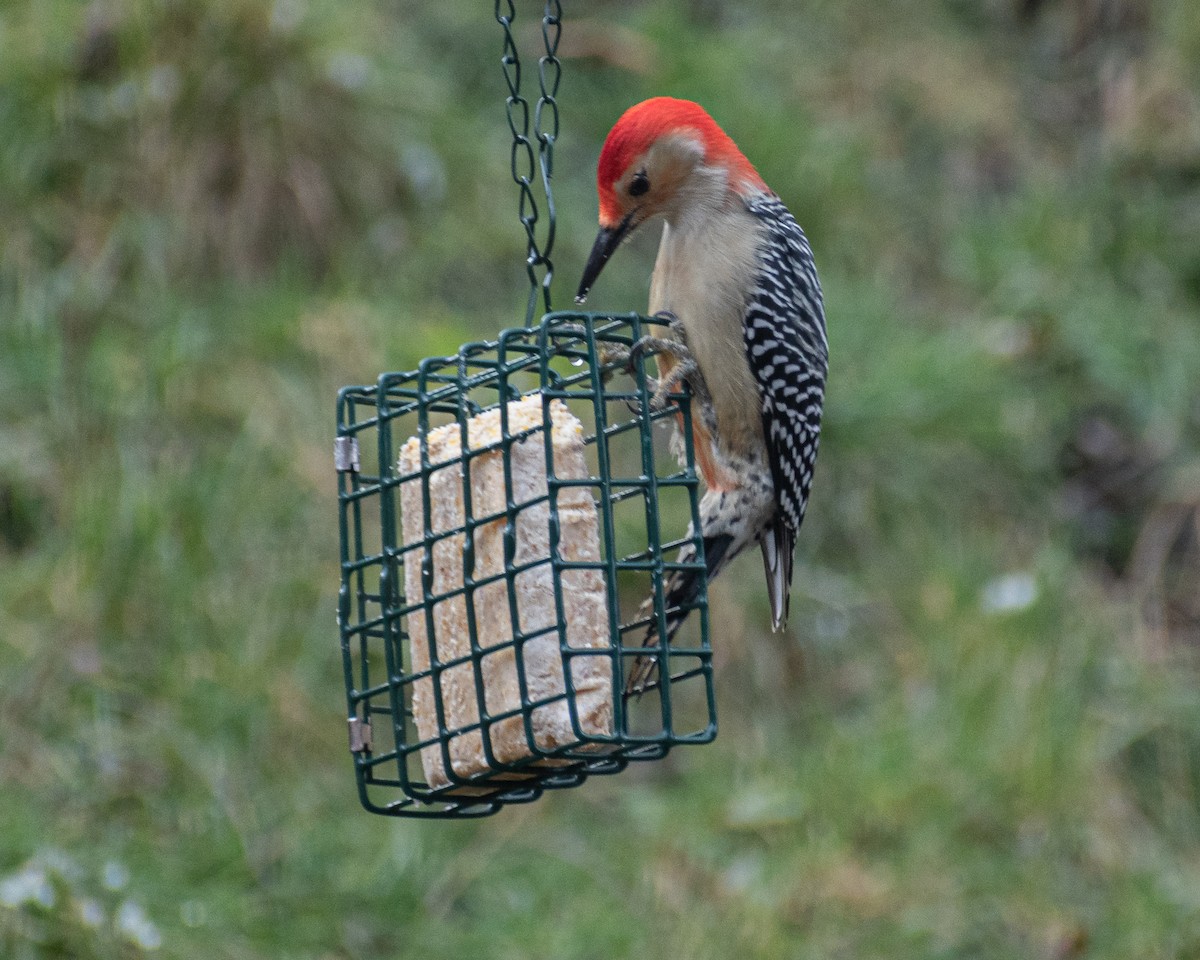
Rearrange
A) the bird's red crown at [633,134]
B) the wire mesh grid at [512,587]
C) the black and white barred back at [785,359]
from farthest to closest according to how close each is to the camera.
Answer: the black and white barred back at [785,359] → the bird's red crown at [633,134] → the wire mesh grid at [512,587]

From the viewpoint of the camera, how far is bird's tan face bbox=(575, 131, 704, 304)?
3.47m

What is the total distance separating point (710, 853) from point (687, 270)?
2.40 meters

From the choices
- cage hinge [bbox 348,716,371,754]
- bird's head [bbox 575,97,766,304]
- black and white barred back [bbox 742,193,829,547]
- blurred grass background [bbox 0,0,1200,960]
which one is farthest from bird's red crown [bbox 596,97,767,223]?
blurred grass background [bbox 0,0,1200,960]

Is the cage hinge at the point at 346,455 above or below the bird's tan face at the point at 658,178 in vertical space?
below

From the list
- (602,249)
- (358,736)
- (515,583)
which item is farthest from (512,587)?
(602,249)

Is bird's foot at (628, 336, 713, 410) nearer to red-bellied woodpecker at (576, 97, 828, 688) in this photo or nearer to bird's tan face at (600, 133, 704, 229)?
red-bellied woodpecker at (576, 97, 828, 688)

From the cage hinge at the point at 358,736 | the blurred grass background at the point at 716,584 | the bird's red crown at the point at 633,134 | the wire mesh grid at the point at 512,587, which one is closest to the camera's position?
the wire mesh grid at the point at 512,587

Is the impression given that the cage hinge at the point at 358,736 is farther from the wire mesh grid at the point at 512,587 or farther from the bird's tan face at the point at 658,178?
the bird's tan face at the point at 658,178

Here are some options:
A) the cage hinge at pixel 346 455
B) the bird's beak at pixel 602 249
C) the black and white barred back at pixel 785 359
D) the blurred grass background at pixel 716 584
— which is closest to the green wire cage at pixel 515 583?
the cage hinge at pixel 346 455

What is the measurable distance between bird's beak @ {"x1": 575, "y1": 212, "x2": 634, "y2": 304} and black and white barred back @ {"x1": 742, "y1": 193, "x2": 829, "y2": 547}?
36cm

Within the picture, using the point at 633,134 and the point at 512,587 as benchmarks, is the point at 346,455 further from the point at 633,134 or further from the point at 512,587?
the point at 633,134

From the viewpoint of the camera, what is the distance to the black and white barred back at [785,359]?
12.1 feet

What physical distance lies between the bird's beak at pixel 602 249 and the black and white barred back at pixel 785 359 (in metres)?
0.36

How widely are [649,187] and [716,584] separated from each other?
2652 millimetres
